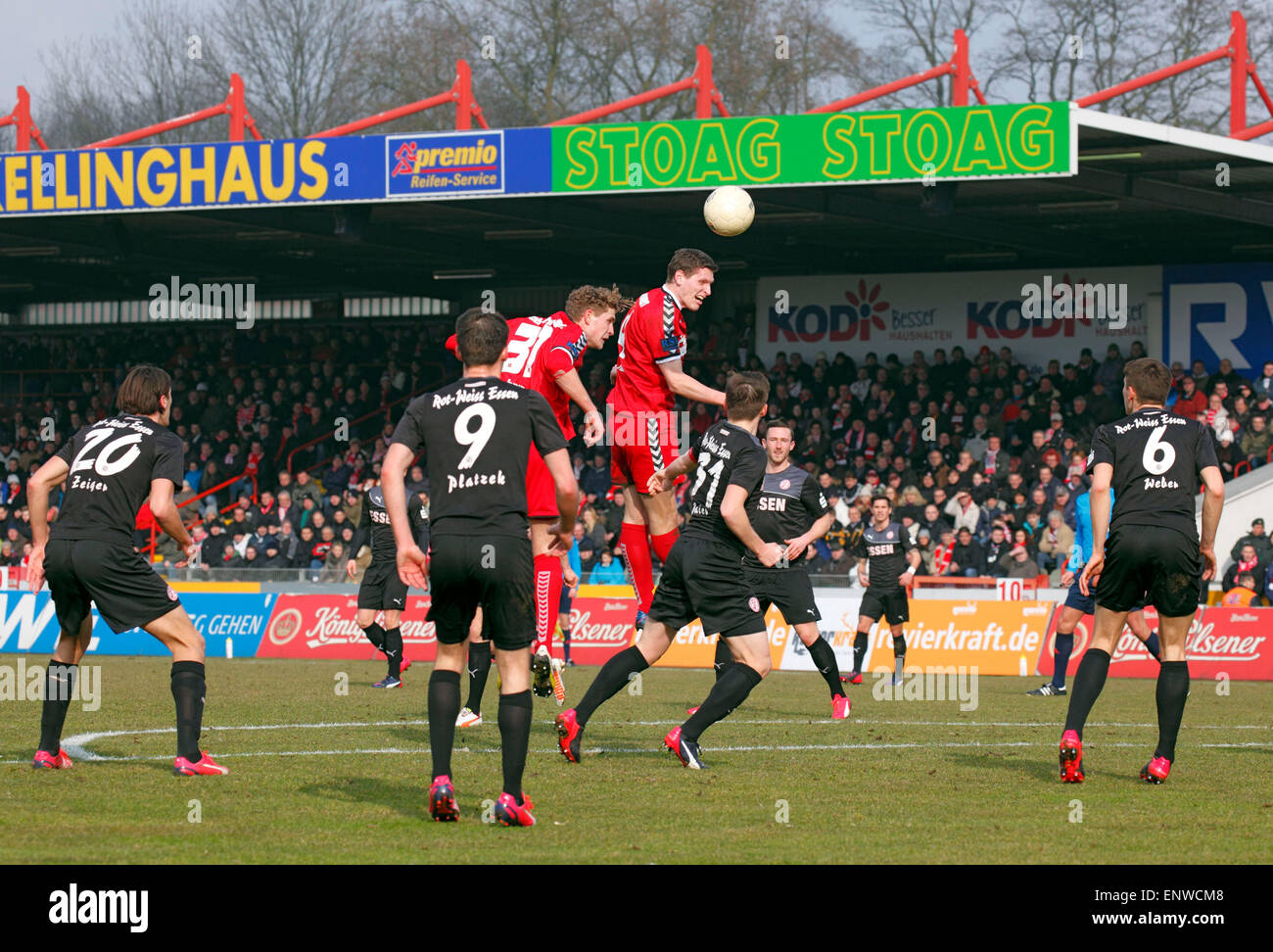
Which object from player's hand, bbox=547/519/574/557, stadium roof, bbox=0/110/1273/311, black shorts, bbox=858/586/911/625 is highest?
stadium roof, bbox=0/110/1273/311

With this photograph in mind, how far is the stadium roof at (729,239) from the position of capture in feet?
80.3

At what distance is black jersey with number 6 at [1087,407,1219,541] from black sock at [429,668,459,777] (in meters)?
3.68

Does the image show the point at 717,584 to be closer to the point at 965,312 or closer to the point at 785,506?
the point at 785,506

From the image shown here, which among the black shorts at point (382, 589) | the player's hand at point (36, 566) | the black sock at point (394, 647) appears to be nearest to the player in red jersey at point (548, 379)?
the player's hand at point (36, 566)

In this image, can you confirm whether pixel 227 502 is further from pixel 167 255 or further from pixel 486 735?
pixel 486 735

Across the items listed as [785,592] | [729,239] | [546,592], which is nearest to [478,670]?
[546,592]

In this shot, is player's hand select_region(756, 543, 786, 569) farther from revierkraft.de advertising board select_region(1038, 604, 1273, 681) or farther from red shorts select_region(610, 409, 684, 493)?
revierkraft.de advertising board select_region(1038, 604, 1273, 681)

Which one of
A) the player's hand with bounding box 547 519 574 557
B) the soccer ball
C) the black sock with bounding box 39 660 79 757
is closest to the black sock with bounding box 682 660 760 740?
the player's hand with bounding box 547 519 574 557

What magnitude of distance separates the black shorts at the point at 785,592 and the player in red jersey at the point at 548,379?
3.17 metres

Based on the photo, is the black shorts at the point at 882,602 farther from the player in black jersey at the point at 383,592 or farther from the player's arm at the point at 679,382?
the player's arm at the point at 679,382

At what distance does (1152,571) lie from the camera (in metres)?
8.67

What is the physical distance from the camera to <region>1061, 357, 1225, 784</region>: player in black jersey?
8.62m

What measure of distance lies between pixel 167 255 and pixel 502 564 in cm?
2746

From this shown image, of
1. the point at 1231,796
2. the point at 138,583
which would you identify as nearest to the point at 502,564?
the point at 138,583
